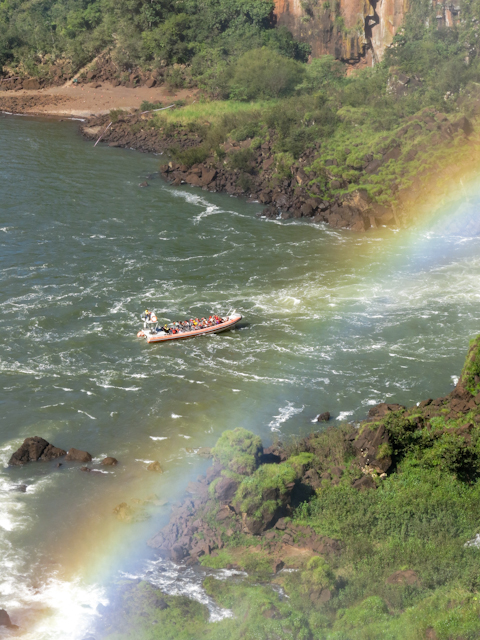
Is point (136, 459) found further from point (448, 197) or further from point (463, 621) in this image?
point (448, 197)

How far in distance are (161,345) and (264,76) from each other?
58.9 meters

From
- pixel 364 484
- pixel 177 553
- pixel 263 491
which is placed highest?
pixel 263 491

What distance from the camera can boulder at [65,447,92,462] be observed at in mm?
31094

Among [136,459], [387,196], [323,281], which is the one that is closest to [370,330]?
[323,281]

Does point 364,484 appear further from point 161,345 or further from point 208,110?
point 208,110

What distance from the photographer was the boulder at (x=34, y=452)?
31.0 metres

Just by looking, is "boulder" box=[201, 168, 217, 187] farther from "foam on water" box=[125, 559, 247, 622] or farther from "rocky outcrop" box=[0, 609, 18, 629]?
"rocky outcrop" box=[0, 609, 18, 629]

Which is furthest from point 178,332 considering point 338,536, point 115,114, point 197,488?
point 115,114

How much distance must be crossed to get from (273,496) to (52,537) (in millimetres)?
8769

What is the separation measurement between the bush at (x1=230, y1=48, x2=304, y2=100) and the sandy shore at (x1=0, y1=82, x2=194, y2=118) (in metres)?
8.25

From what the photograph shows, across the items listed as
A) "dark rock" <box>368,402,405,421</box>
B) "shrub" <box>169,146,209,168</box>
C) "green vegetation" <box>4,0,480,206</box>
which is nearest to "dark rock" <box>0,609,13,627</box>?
"dark rock" <box>368,402,405,421</box>

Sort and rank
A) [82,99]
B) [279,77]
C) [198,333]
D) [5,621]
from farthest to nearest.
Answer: [82,99]
[279,77]
[198,333]
[5,621]

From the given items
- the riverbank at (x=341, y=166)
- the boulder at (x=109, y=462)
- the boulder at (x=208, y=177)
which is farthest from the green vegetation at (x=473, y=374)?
the boulder at (x=208, y=177)

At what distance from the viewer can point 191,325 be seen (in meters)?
42.3
